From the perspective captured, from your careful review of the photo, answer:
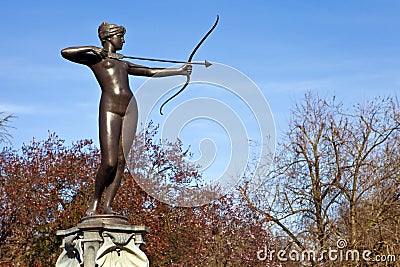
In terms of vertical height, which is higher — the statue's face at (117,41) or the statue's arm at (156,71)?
the statue's face at (117,41)

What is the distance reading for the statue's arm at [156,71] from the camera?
747cm

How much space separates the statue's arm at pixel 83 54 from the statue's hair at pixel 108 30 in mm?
239

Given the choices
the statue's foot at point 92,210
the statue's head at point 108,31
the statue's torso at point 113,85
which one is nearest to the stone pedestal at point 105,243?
the statue's foot at point 92,210

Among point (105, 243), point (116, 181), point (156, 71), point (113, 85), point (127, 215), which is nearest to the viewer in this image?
point (105, 243)

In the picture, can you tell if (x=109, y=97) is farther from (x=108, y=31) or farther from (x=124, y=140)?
(x=108, y=31)

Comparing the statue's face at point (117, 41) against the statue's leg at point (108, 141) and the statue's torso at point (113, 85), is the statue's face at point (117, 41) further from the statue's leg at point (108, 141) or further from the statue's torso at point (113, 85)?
the statue's leg at point (108, 141)

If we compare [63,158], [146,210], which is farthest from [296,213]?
[63,158]

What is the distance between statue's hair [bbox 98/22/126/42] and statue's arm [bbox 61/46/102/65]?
9.4 inches

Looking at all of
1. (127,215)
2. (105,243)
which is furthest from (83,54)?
(127,215)

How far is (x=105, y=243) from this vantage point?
6754 millimetres

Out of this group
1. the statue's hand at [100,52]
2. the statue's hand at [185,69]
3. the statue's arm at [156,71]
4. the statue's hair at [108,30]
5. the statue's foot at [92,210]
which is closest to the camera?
the statue's foot at [92,210]

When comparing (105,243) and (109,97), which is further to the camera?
(109,97)

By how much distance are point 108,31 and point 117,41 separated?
0.45ft

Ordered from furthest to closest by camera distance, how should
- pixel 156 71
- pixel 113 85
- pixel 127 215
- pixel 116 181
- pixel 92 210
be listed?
1. pixel 127 215
2. pixel 156 71
3. pixel 116 181
4. pixel 113 85
5. pixel 92 210
